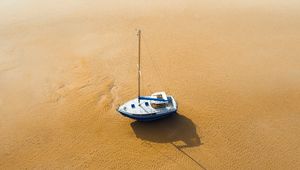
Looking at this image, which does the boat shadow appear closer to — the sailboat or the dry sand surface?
the dry sand surface

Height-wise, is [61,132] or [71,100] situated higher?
[71,100]

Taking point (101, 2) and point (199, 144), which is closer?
point (199, 144)

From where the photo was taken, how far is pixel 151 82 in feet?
76.6

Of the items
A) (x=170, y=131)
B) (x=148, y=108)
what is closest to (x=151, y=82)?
(x=148, y=108)

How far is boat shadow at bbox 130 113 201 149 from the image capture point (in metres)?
19.0

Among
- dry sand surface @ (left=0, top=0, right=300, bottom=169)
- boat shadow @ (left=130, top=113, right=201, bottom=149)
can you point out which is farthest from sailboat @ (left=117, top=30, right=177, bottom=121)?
dry sand surface @ (left=0, top=0, right=300, bottom=169)

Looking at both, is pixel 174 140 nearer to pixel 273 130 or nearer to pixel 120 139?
pixel 120 139

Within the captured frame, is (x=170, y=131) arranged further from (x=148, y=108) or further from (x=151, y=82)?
(x=151, y=82)

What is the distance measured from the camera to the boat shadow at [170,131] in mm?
18984

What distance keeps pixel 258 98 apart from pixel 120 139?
9255 millimetres

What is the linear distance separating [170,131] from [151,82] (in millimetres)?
4876

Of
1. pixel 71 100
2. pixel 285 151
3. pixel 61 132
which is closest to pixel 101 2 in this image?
pixel 71 100

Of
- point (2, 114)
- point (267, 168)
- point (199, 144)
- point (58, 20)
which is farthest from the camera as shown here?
point (58, 20)

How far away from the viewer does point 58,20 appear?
103ft
